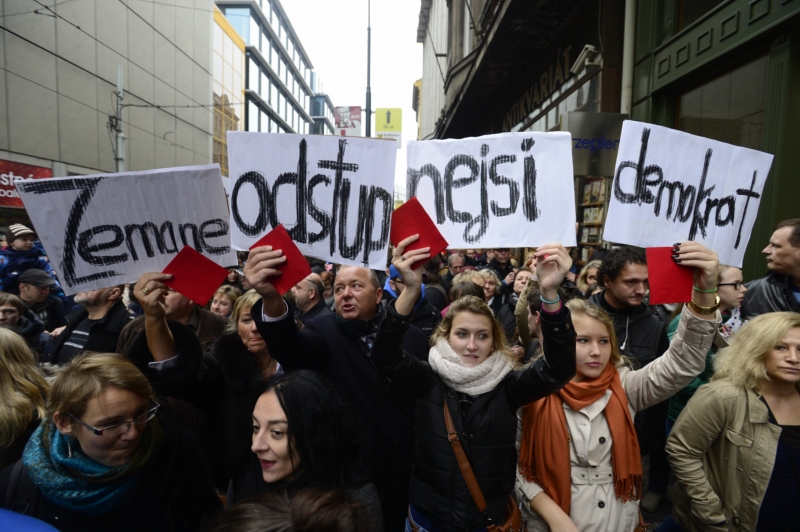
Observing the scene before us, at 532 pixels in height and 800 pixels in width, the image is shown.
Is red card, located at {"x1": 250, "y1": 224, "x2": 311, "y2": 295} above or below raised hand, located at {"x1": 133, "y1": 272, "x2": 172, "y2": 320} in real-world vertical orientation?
above

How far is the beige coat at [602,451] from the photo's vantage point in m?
2.04

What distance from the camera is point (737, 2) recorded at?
177 inches

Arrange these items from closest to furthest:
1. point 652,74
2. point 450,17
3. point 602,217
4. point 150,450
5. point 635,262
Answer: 1. point 150,450
2. point 635,262
3. point 652,74
4. point 602,217
5. point 450,17

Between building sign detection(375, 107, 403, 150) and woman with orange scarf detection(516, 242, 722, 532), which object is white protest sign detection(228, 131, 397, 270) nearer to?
woman with orange scarf detection(516, 242, 722, 532)

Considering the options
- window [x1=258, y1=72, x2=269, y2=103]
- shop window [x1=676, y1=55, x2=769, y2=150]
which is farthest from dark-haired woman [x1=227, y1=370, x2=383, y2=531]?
window [x1=258, y1=72, x2=269, y2=103]

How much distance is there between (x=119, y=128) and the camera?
1850 cm

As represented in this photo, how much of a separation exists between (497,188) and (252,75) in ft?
138

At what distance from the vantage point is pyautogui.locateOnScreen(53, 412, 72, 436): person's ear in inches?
65.2

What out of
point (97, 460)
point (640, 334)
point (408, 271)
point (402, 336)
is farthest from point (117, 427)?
point (640, 334)

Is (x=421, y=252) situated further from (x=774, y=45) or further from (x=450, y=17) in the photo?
(x=450, y=17)

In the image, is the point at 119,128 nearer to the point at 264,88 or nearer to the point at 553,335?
the point at 553,335

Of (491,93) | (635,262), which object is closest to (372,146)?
(635,262)

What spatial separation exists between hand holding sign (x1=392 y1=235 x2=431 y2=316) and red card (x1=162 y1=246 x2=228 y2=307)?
0.78m

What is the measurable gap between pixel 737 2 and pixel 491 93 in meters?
8.81
